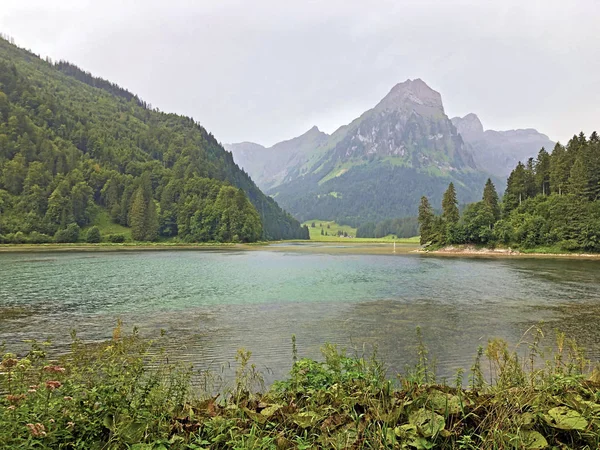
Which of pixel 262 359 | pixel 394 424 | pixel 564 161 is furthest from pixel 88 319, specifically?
pixel 564 161

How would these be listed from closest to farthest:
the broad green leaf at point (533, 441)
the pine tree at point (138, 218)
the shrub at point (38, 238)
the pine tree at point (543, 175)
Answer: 1. the broad green leaf at point (533, 441)
2. the pine tree at point (543, 175)
3. the shrub at point (38, 238)
4. the pine tree at point (138, 218)

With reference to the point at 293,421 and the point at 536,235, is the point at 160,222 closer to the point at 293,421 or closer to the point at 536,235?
the point at 536,235

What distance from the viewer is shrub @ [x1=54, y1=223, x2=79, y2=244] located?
143 m

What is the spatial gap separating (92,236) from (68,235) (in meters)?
8.63

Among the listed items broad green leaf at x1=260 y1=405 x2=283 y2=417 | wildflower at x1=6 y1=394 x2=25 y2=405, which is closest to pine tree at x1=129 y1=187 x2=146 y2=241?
wildflower at x1=6 y1=394 x2=25 y2=405

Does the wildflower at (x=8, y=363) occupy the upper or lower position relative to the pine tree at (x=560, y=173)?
lower

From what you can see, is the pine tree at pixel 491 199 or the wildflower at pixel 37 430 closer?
the wildflower at pixel 37 430

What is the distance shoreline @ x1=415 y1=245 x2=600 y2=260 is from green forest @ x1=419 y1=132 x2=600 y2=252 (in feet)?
6.99

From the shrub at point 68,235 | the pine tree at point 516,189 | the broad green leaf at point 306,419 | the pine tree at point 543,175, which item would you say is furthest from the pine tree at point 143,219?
the broad green leaf at point 306,419

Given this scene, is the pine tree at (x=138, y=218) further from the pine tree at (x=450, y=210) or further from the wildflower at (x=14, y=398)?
the wildflower at (x=14, y=398)

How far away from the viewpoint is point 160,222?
173m

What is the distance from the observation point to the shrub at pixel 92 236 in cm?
14888

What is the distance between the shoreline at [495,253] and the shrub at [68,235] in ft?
468

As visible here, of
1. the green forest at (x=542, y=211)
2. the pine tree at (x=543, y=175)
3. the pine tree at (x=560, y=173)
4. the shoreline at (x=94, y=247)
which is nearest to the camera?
the green forest at (x=542, y=211)
